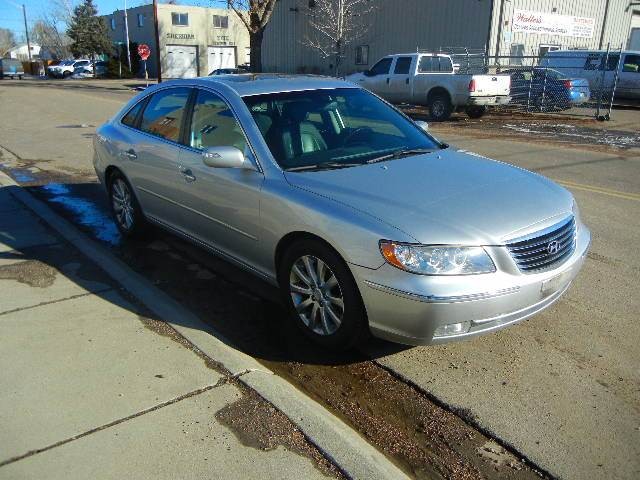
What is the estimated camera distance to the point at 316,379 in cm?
350

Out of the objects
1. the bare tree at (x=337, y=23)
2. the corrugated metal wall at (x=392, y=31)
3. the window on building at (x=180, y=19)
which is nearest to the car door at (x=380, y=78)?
the corrugated metal wall at (x=392, y=31)

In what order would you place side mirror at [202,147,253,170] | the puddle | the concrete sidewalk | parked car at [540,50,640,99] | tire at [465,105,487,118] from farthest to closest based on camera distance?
parked car at [540,50,640,99]
tire at [465,105,487,118]
the puddle
side mirror at [202,147,253,170]
the concrete sidewalk

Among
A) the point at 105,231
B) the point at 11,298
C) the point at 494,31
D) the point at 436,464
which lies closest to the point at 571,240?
the point at 436,464

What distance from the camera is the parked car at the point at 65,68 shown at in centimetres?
5544

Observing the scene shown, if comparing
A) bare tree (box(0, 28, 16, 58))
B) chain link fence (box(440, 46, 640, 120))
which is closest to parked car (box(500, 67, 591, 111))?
chain link fence (box(440, 46, 640, 120))

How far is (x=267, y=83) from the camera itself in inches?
180

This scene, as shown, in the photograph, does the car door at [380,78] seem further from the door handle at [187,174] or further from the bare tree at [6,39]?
the bare tree at [6,39]

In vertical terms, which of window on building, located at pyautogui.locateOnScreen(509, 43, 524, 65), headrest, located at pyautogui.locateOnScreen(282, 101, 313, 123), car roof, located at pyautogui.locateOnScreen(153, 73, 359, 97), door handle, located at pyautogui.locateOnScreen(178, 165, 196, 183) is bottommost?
door handle, located at pyautogui.locateOnScreen(178, 165, 196, 183)

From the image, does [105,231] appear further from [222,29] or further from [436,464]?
[222,29]

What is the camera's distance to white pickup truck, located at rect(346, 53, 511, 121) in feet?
55.2

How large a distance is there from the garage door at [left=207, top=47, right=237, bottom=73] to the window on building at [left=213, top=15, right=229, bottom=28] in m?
2.08

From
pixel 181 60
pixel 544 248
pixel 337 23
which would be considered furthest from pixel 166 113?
pixel 181 60

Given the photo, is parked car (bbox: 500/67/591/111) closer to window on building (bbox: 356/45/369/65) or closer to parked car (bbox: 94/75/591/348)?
window on building (bbox: 356/45/369/65)

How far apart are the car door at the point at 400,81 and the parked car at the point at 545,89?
360cm
